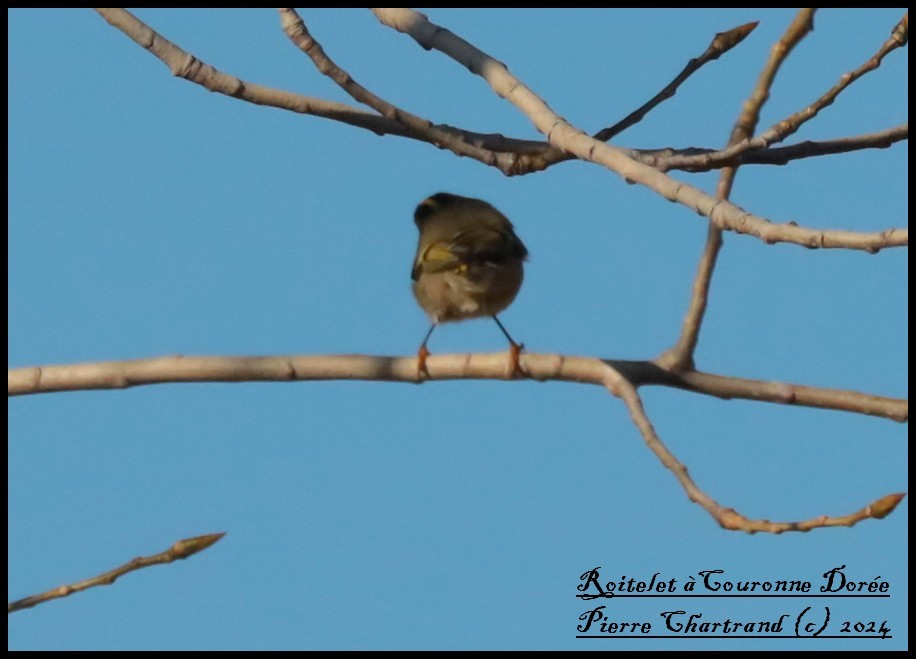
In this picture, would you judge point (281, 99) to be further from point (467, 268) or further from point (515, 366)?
point (467, 268)

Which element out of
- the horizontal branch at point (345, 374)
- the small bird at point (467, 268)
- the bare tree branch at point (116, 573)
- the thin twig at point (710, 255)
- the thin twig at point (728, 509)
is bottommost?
the bare tree branch at point (116, 573)

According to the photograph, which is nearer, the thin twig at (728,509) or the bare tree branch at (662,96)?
the thin twig at (728,509)

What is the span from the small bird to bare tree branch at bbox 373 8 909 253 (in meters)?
2.00

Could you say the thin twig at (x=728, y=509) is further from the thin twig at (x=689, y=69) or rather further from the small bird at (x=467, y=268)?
the small bird at (x=467, y=268)

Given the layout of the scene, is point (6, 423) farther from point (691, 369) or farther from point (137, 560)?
point (691, 369)

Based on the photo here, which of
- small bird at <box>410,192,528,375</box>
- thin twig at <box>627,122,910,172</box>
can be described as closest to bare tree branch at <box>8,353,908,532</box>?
thin twig at <box>627,122,910,172</box>

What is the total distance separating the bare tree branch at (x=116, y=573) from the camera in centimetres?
329

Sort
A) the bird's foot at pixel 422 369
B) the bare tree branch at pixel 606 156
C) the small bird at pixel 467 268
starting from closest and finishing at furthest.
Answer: the bare tree branch at pixel 606 156, the bird's foot at pixel 422 369, the small bird at pixel 467 268

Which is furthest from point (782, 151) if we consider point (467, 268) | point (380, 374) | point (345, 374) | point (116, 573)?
point (116, 573)

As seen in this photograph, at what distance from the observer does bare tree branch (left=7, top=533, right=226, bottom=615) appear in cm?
329

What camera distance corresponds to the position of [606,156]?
371 centimetres

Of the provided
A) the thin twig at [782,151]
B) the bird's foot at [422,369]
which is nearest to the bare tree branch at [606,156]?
the thin twig at [782,151]

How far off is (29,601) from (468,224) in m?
4.83

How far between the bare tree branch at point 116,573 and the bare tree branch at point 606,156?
5.57 feet
